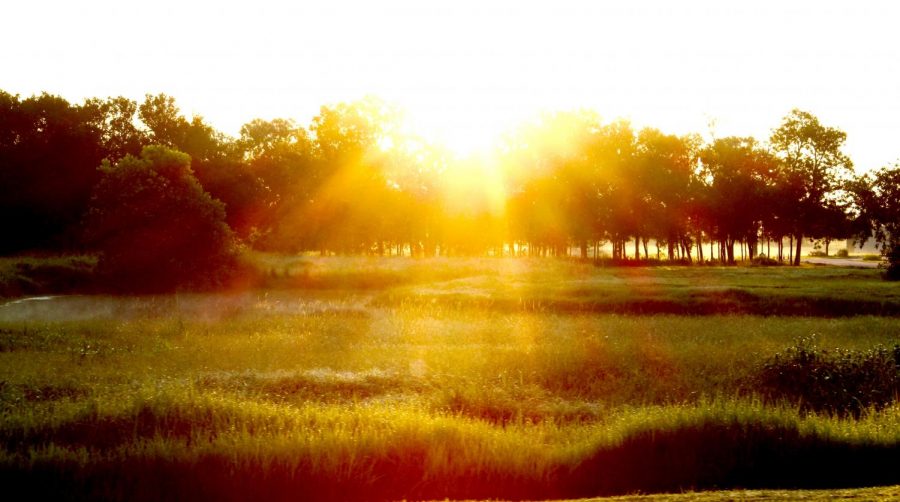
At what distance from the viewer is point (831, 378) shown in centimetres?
1599

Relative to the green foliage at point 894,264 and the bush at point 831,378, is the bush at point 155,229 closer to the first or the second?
the bush at point 831,378

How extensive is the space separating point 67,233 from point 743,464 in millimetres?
61028

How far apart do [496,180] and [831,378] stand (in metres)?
82.2

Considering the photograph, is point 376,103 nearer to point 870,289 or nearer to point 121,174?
point 121,174

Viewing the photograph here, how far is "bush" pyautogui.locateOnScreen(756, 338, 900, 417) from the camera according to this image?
14836 mm

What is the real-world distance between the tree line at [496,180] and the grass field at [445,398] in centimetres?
3971

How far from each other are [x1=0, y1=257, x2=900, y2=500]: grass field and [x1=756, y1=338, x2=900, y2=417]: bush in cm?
7

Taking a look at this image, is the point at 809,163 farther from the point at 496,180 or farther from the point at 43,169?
the point at 43,169

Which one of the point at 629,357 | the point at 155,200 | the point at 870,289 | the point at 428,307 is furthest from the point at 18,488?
the point at 870,289

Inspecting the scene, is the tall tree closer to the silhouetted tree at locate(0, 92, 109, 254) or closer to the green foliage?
the green foliage

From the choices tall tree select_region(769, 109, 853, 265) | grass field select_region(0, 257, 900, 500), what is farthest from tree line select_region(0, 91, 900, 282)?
grass field select_region(0, 257, 900, 500)

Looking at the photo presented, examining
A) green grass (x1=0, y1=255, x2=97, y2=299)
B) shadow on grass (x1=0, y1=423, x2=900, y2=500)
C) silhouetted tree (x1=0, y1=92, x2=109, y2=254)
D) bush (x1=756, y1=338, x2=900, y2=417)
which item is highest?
silhouetted tree (x1=0, y1=92, x2=109, y2=254)

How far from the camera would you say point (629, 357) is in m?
19.8

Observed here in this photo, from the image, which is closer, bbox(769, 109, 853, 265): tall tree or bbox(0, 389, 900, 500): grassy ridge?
bbox(0, 389, 900, 500): grassy ridge
